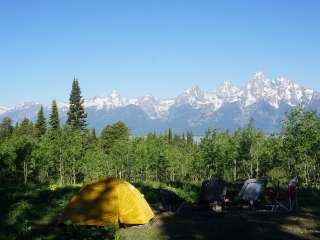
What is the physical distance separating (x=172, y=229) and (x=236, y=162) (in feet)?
252

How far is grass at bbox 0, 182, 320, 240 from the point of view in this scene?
54.3 feet

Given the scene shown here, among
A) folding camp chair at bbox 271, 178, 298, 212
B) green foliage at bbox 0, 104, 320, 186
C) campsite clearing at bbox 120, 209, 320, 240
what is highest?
green foliage at bbox 0, 104, 320, 186

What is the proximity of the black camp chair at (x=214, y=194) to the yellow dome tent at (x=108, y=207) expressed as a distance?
473cm

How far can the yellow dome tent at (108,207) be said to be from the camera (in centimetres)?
1955

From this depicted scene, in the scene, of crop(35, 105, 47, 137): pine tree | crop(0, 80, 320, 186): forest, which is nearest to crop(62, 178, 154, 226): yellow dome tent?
crop(0, 80, 320, 186): forest

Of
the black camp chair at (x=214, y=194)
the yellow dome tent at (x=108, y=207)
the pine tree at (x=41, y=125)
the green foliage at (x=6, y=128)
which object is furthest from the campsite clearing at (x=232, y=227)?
the green foliage at (x=6, y=128)

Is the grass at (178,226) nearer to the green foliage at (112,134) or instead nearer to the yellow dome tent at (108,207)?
the yellow dome tent at (108,207)

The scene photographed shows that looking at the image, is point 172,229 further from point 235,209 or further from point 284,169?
point 284,169

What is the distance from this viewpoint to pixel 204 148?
87.8 m

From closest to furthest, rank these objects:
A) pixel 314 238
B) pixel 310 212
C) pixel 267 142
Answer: pixel 314 238 → pixel 310 212 → pixel 267 142

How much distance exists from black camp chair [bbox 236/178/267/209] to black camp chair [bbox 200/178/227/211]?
1153 mm

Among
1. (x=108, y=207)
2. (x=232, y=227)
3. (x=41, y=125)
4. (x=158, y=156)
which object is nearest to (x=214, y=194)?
(x=232, y=227)

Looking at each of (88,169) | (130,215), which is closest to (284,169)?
(88,169)

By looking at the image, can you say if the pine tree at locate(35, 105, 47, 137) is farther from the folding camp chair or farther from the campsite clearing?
the campsite clearing
